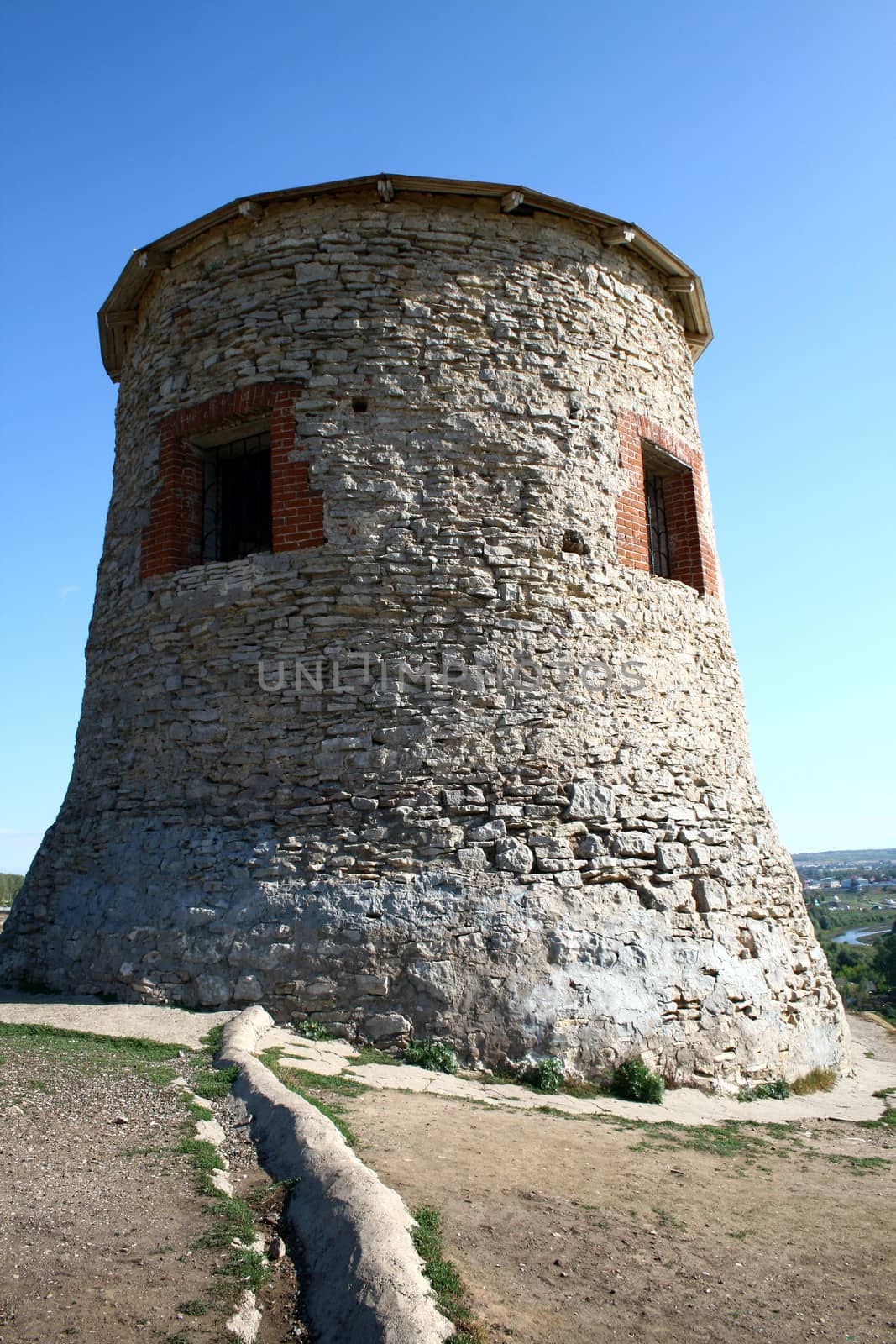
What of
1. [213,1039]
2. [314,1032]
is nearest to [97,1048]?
[213,1039]

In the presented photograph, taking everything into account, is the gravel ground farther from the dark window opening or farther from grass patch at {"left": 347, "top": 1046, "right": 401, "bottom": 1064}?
the dark window opening

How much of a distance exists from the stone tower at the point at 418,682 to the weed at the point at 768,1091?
130 mm

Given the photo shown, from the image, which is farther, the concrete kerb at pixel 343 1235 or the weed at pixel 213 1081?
the weed at pixel 213 1081

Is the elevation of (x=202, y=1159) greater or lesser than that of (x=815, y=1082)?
greater

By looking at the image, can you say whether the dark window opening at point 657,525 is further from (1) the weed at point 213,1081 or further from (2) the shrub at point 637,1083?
(1) the weed at point 213,1081

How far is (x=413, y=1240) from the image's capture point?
9.71 feet

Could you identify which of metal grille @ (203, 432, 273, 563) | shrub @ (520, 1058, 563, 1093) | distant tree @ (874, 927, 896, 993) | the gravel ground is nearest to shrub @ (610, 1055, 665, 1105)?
shrub @ (520, 1058, 563, 1093)

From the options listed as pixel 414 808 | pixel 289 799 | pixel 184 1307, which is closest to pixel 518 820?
pixel 414 808

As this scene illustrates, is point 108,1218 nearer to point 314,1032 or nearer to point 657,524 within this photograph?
point 314,1032

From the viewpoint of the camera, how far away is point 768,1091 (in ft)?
20.6

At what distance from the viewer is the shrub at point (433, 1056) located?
558cm

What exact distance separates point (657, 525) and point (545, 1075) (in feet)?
16.4

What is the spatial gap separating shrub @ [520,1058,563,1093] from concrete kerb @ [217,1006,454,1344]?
181 cm

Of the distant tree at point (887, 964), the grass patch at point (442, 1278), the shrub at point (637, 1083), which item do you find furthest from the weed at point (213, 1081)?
the distant tree at point (887, 964)
